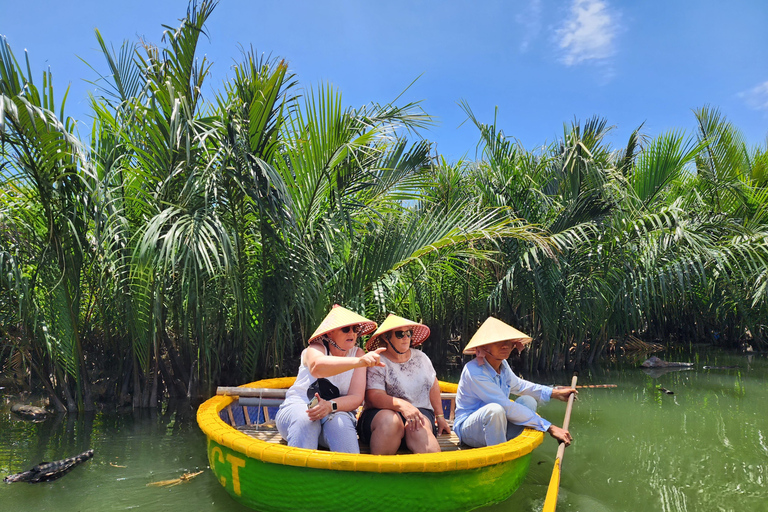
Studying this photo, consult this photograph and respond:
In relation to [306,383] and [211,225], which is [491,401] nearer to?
[306,383]

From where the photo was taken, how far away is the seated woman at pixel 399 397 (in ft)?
11.3

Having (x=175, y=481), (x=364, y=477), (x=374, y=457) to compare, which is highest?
(x=374, y=457)

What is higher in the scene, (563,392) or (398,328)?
(398,328)

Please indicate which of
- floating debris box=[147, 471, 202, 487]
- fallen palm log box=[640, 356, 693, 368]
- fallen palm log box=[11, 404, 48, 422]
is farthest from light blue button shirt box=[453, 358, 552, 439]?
fallen palm log box=[640, 356, 693, 368]

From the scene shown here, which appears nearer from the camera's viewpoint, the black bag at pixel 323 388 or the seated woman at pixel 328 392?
the seated woman at pixel 328 392

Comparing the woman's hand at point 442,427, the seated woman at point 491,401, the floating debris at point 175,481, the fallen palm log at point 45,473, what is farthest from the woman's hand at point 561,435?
the fallen palm log at point 45,473

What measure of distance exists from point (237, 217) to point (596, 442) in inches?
154

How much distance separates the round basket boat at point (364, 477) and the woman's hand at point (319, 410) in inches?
10.2

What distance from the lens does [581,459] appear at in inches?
178

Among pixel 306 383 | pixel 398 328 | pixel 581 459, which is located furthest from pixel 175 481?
pixel 581 459

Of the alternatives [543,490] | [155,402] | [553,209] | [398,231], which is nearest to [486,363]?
[543,490]

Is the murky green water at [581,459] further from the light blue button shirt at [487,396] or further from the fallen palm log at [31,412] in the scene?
the light blue button shirt at [487,396]

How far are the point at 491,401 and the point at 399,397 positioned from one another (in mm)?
621

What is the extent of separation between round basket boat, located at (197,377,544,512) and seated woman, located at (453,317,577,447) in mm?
249
